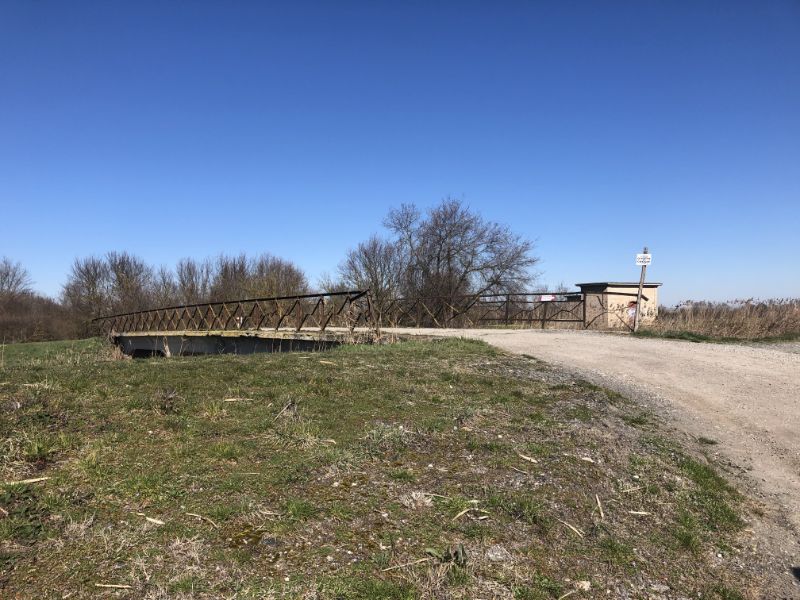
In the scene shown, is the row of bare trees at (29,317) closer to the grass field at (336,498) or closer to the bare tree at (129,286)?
the bare tree at (129,286)

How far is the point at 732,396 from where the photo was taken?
7363 millimetres

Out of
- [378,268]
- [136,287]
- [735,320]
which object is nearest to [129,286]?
[136,287]

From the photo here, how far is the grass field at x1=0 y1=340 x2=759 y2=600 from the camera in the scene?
99.3 inches

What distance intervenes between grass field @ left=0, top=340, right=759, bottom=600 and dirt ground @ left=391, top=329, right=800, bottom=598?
33cm

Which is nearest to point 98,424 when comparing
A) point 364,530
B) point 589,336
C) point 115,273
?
point 364,530

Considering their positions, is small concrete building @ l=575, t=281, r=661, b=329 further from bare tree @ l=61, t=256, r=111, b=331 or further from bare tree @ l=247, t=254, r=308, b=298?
bare tree @ l=61, t=256, r=111, b=331

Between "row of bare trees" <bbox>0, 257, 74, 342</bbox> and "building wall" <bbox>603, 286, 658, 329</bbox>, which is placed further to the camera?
"row of bare trees" <bbox>0, 257, 74, 342</bbox>

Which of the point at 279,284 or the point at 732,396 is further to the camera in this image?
the point at 279,284

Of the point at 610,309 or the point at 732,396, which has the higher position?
the point at 610,309

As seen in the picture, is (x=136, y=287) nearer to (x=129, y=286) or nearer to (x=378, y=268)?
(x=129, y=286)

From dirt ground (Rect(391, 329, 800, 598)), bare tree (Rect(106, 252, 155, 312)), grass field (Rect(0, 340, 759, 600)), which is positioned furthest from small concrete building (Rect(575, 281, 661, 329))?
bare tree (Rect(106, 252, 155, 312))

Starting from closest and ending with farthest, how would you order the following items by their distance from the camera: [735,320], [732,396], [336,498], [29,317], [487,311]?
[336,498], [732,396], [735,320], [487,311], [29,317]

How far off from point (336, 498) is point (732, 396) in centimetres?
699

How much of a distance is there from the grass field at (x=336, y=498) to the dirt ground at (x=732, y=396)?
33 cm
